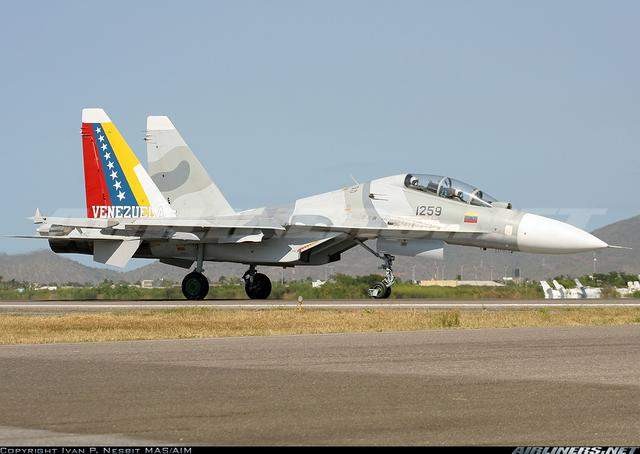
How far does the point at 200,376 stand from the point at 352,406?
8.63 feet

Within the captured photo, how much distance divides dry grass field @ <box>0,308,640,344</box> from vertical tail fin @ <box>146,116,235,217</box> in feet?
30.8

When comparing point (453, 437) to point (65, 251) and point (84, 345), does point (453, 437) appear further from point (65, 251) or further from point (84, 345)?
point (65, 251)

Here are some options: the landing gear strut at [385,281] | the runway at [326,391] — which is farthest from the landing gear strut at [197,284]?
the runway at [326,391]

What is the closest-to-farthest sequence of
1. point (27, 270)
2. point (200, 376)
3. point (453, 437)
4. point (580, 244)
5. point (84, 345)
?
1. point (453, 437)
2. point (200, 376)
3. point (84, 345)
4. point (580, 244)
5. point (27, 270)

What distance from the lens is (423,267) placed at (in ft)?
442

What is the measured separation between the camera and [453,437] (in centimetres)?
779

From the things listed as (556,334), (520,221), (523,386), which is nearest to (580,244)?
(520,221)

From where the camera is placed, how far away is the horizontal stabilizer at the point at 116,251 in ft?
98.8

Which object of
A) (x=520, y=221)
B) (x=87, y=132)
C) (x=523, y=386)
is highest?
(x=87, y=132)

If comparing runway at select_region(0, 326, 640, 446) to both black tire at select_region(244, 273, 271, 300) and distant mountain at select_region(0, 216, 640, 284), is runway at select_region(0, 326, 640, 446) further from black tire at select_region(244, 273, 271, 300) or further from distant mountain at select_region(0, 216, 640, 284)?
distant mountain at select_region(0, 216, 640, 284)

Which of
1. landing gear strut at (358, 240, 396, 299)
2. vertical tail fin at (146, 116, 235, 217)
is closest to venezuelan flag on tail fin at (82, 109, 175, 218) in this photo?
vertical tail fin at (146, 116, 235, 217)

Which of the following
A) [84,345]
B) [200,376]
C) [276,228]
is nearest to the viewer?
[200,376]

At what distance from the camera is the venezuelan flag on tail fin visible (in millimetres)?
31734

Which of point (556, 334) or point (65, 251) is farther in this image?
point (65, 251)
